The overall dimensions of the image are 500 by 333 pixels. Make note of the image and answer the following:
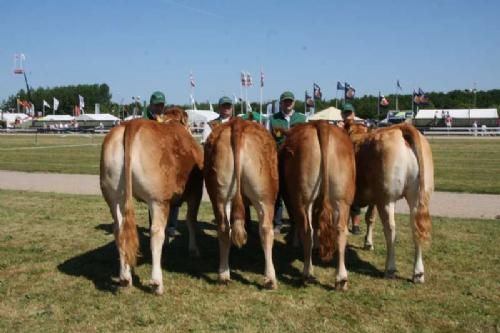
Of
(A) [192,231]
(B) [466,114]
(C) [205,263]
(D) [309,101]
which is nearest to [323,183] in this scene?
(C) [205,263]

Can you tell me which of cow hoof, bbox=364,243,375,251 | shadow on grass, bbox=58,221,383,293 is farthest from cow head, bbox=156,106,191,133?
cow hoof, bbox=364,243,375,251

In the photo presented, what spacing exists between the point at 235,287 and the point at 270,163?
5.16ft

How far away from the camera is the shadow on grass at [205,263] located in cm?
638

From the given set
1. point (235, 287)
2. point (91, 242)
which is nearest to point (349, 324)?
point (235, 287)

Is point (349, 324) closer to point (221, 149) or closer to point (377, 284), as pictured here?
point (377, 284)

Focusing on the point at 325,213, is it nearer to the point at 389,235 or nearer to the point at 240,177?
the point at 240,177

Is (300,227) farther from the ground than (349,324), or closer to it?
farther from the ground

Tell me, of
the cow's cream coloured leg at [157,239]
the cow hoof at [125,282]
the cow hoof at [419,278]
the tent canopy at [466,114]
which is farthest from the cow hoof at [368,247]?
the tent canopy at [466,114]

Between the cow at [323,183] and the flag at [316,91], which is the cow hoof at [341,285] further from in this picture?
the flag at [316,91]

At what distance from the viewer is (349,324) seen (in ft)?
16.3

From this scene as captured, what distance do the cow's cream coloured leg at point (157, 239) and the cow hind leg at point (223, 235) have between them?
652 millimetres

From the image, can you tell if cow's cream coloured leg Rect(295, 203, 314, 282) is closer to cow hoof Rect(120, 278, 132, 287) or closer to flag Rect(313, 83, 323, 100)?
cow hoof Rect(120, 278, 132, 287)

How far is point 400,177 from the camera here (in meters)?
6.08

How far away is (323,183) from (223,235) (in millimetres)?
1367
